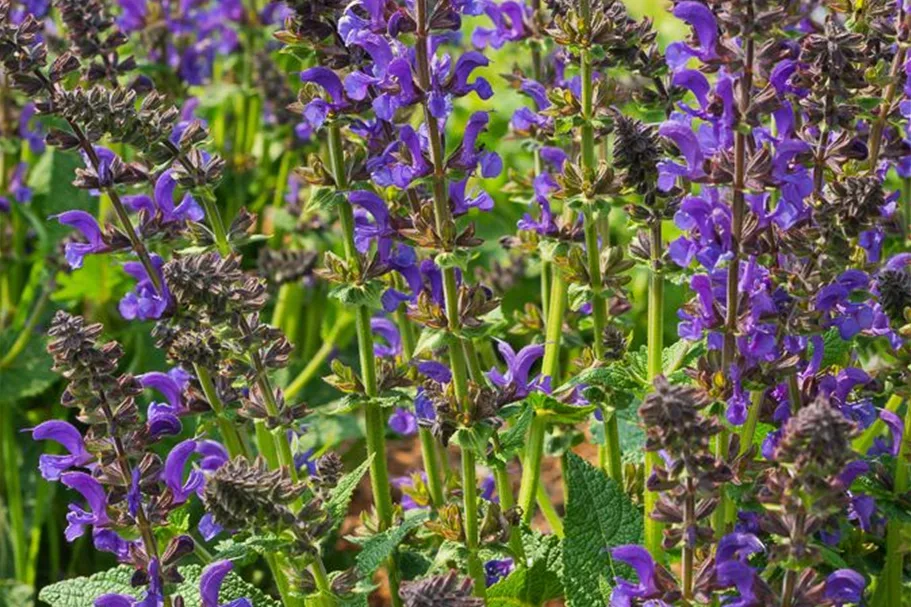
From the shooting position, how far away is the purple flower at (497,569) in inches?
105

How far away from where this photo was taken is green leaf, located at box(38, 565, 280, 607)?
2430 mm

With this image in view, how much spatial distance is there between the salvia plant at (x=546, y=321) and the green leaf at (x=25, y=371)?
3.51 ft

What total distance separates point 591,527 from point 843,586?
52 centimetres

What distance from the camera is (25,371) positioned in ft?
12.6

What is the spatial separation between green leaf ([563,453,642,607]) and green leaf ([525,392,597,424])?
143mm

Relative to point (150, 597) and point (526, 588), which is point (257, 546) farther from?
point (526, 588)

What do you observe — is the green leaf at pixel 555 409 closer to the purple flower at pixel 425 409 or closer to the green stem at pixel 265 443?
the purple flower at pixel 425 409

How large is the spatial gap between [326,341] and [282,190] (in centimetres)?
69

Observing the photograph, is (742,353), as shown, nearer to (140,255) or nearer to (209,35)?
(140,255)

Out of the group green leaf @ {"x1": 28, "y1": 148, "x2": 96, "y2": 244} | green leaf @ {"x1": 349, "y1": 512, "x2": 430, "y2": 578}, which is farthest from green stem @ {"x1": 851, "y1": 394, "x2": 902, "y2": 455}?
green leaf @ {"x1": 28, "y1": 148, "x2": 96, "y2": 244}

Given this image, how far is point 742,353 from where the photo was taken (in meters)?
2.03

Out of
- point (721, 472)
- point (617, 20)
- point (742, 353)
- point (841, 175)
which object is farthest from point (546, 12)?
point (721, 472)

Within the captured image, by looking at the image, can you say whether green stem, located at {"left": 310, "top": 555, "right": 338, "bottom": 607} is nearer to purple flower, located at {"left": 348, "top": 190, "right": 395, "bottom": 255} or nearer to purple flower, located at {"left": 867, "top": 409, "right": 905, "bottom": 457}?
purple flower, located at {"left": 348, "top": 190, "right": 395, "bottom": 255}

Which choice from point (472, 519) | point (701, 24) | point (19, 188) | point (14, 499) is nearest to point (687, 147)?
point (701, 24)
